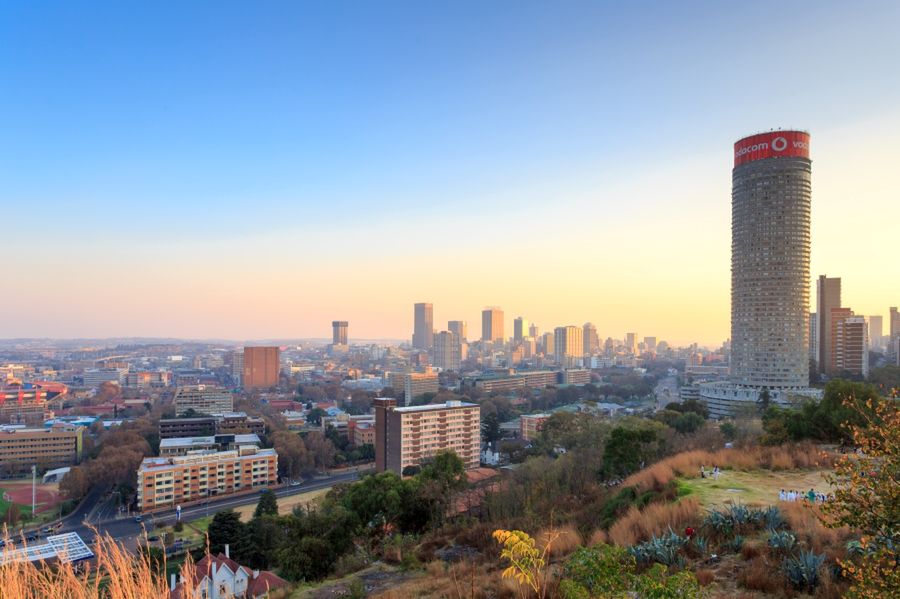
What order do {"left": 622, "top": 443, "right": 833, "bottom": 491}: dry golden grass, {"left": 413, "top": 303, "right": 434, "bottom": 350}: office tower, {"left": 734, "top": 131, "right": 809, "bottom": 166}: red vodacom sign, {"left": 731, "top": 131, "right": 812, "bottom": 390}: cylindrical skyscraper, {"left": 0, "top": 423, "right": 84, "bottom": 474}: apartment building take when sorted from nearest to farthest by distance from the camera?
{"left": 622, "top": 443, "right": 833, "bottom": 491}: dry golden grass, {"left": 0, "top": 423, "right": 84, "bottom": 474}: apartment building, {"left": 731, "top": 131, "right": 812, "bottom": 390}: cylindrical skyscraper, {"left": 734, "top": 131, "right": 809, "bottom": 166}: red vodacom sign, {"left": 413, "top": 303, "right": 434, "bottom": 350}: office tower

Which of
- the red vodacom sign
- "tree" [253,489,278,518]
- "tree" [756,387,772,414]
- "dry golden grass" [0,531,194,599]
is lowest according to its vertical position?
"tree" [253,489,278,518]

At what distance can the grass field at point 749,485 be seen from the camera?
579 cm

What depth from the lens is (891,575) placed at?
6.28ft

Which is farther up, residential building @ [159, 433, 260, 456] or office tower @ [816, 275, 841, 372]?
office tower @ [816, 275, 841, 372]

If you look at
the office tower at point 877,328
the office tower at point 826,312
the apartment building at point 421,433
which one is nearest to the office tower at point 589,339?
the office tower at point 877,328

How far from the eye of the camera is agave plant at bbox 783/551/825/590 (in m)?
3.44

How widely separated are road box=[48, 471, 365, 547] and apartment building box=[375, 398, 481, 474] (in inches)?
113

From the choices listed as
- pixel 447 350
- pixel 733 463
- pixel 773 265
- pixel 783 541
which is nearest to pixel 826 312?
pixel 773 265

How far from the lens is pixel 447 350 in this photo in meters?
86.9

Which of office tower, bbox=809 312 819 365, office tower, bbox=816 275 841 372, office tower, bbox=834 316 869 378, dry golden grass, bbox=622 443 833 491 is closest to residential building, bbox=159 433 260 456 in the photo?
dry golden grass, bbox=622 443 833 491

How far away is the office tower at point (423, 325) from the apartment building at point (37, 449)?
9784cm

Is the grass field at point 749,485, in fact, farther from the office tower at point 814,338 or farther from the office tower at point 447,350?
the office tower at point 447,350

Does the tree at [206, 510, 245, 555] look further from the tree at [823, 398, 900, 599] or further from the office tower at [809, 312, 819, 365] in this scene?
the office tower at [809, 312, 819, 365]

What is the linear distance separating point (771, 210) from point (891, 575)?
31053mm
